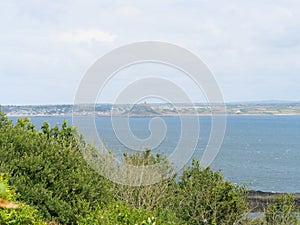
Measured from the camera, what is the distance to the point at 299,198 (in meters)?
37.8

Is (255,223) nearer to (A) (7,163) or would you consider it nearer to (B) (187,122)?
(B) (187,122)

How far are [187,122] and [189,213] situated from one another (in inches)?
198

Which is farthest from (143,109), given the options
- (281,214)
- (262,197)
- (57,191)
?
(262,197)

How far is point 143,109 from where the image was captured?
1510 cm

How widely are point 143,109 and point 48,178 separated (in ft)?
22.6

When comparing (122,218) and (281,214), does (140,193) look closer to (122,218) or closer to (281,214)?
(281,214)

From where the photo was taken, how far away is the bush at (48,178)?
8.05 metres

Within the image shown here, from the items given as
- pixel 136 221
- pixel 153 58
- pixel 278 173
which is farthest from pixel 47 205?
pixel 278 173

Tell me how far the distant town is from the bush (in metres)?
1.67

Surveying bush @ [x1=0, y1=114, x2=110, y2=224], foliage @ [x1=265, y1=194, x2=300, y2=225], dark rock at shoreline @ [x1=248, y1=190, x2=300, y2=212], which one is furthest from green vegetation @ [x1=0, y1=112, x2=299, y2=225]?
dark rock at shoreline @ [x1=248, y1=190, x2=300, y2=212]

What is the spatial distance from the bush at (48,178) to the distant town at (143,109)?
1.67m

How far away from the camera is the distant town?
37.1 feet

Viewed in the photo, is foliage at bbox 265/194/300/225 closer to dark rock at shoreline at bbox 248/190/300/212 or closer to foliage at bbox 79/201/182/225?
foliage at bbox 79/201/182/225

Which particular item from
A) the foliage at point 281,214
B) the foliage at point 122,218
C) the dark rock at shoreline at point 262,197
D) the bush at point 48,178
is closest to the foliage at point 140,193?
the bush at point 48,178
